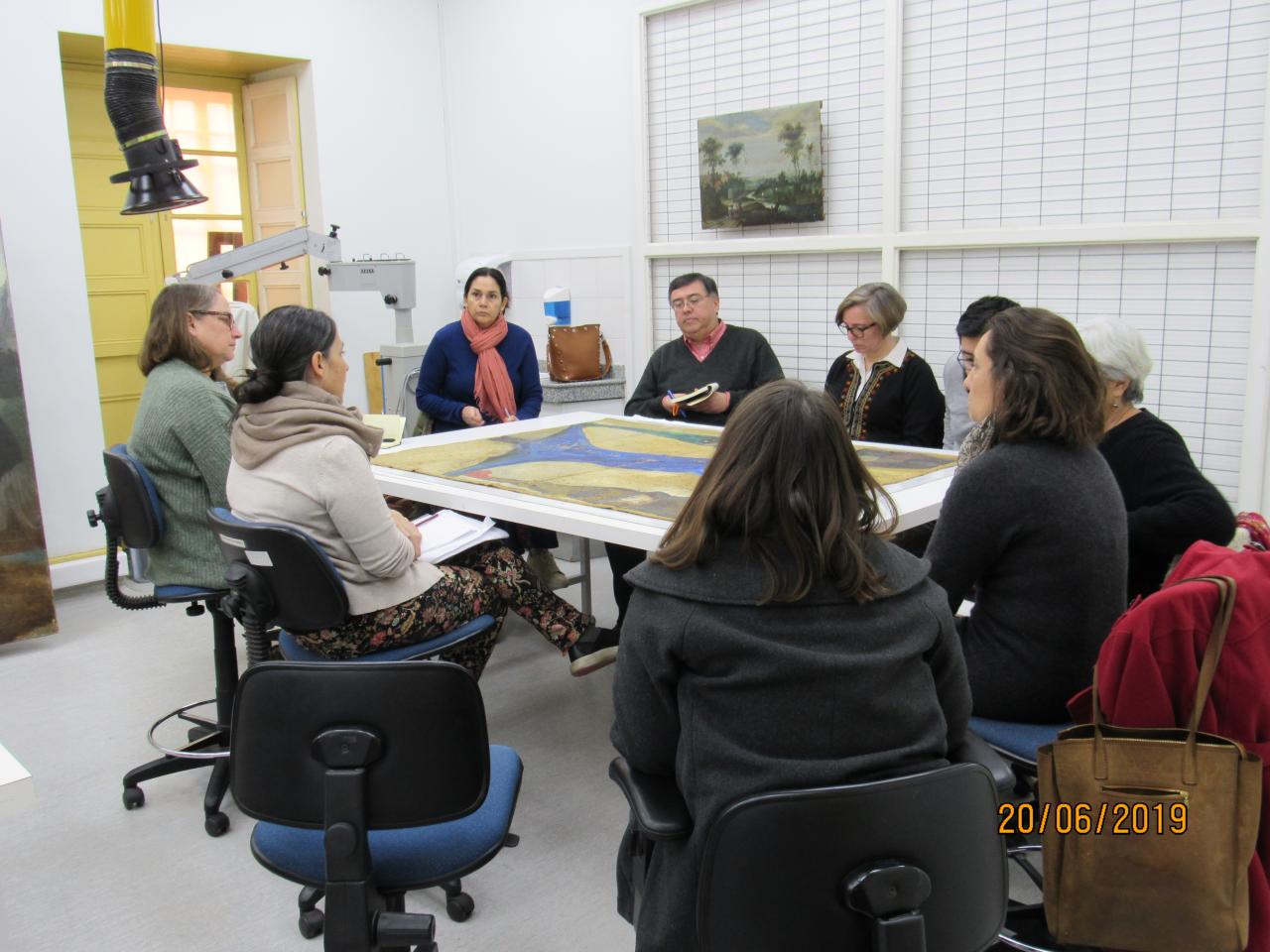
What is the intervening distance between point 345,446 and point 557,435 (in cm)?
131

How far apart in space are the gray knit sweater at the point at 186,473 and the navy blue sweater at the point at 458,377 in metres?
1.37

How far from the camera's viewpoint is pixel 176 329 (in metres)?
2.93

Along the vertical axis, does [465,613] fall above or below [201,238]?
below

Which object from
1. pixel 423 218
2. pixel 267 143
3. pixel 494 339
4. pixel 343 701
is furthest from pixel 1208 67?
pixel 267 143

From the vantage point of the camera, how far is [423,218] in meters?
6.02

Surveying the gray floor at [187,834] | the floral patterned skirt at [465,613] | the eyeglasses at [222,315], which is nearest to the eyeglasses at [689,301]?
the gray floor at [187,834]

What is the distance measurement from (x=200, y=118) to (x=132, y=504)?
3.71m

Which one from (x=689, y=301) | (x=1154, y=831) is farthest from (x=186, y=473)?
(x=1154, y=831)

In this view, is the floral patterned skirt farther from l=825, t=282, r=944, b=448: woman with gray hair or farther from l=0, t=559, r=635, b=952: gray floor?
l=825, t=282, r=944, b=448: woman with gray hair

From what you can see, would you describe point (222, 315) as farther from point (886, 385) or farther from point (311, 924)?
point (886, 385)

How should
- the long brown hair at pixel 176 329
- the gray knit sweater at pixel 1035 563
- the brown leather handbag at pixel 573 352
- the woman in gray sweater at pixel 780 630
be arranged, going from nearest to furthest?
1. the woman in gray sweater at pixel 780 630
2. the gray knit sweater at pixel 1035 563
3. the long brown hair at pixel 176 329
4. the brown leather handbag at pixel 573 352

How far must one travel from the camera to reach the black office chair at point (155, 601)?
8.88ft

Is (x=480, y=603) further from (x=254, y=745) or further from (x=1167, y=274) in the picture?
(x=1167, y=274)

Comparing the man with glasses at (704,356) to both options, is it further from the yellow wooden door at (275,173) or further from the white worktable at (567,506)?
the yellow wooden door at (275,173)
